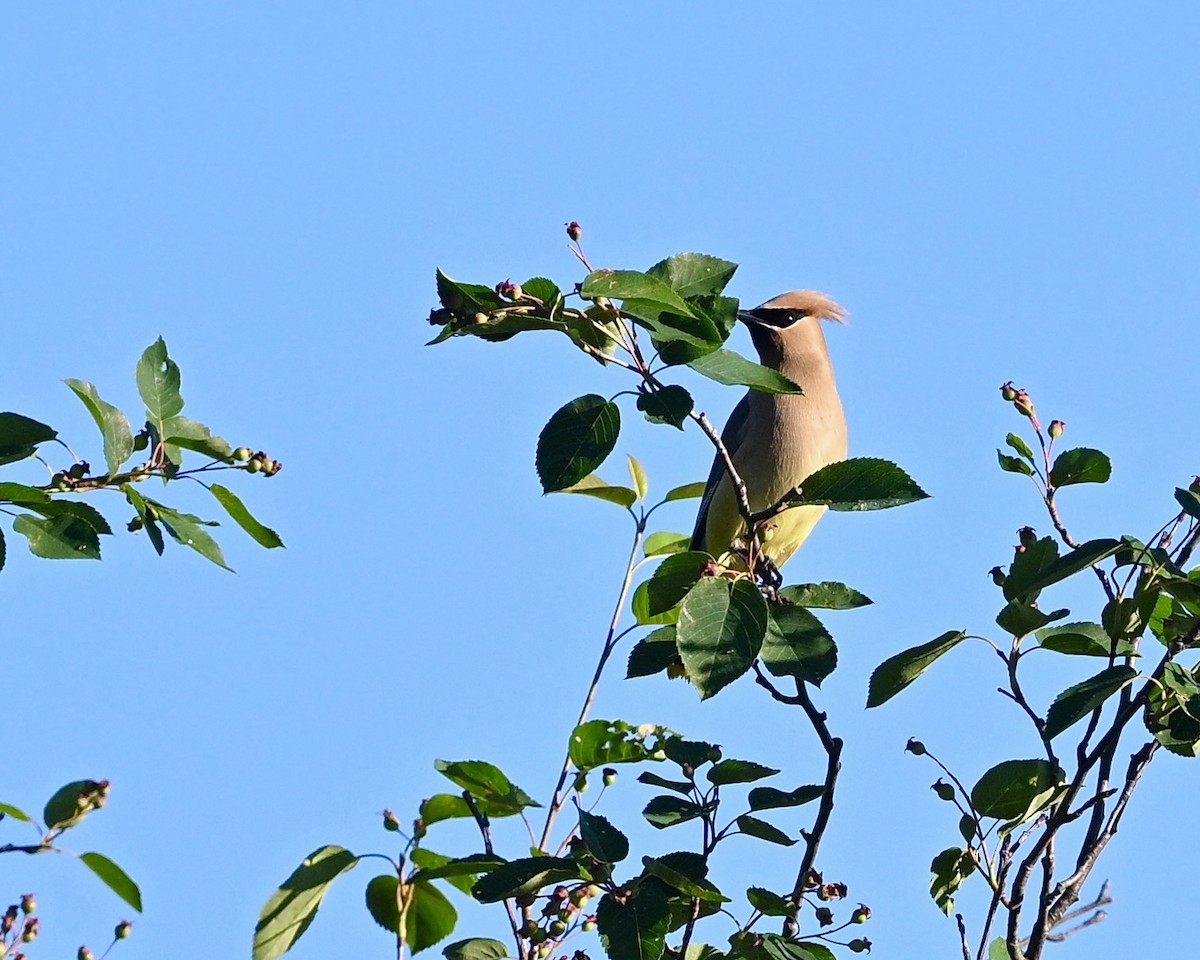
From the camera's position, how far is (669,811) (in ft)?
7.69

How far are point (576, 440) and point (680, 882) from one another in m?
0.63

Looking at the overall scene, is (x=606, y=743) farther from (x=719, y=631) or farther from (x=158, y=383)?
(x=158, y=383)

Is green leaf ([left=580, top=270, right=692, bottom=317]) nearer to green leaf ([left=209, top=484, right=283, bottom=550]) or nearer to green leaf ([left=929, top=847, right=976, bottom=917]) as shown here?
green leaf ([left=209, top=484, right=283, bottom=550])

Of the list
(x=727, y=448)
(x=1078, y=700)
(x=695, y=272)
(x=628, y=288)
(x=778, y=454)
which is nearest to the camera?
(x=628, y=288)

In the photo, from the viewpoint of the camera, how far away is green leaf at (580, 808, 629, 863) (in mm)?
2225

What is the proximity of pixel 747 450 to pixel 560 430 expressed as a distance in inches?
112

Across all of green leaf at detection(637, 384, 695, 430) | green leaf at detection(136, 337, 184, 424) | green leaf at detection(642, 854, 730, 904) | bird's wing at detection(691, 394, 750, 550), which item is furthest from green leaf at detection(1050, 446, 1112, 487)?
bird's wing at detection(691, 394, 750, 550)

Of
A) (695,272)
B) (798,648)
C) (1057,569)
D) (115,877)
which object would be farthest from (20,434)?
(1057,569)

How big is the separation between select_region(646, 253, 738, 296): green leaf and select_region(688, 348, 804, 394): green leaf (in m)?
0.10

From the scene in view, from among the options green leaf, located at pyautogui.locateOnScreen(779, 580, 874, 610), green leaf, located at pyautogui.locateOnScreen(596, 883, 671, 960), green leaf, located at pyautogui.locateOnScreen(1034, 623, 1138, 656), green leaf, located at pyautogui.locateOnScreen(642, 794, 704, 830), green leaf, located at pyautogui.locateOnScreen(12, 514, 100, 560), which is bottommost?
green leaf, located at pyautogui.locateOnScreen(596, 883, 671, 960)

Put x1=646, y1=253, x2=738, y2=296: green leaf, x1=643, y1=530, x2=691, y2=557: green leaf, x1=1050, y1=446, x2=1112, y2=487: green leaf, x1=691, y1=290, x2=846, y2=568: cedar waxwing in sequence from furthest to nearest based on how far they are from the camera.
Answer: x1=691, y1=290, x2=846, y2=568: cedar waxwing, x1=643, y1=530, x2=691, y2=557: green leaf, x1=1050, y1=446, x2=1112, y2=487: green leaf, x1=646, y1=253, x2=738, y2=296: green leaf

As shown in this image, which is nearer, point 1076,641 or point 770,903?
point 770,903

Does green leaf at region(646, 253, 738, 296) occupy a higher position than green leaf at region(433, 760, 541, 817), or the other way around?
green leaf at region(646, 253, 738, 296)

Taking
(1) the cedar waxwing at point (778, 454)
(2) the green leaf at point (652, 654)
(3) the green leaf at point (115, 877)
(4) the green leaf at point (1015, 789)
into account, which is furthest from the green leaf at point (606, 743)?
(1) the cedar waxwing at point (778, 454)
